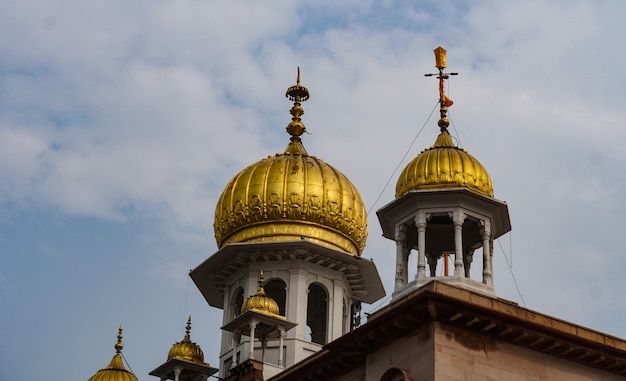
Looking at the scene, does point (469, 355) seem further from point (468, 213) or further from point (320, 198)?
point (320, 198)

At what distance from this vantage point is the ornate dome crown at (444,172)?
102ft

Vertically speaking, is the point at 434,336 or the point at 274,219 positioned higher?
the point at 274,219

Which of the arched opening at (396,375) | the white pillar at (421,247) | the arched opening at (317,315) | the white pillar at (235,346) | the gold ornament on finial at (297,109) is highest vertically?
the gold ornament on finial at (297,109)

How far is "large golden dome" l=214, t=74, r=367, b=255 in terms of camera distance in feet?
136

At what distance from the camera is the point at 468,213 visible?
30.9 metres

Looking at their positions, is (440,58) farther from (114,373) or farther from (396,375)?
(114,373)

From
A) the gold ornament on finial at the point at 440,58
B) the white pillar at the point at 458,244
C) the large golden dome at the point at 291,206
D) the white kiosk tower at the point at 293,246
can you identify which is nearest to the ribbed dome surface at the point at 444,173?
the white pillar at the point at 458,244

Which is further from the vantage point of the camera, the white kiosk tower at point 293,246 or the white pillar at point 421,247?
the white kiosk tower at point 293,246

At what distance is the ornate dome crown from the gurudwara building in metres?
0.04

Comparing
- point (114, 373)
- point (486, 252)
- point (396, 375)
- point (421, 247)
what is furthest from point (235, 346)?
point (396, 375)

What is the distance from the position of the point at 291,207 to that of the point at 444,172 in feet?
37.0

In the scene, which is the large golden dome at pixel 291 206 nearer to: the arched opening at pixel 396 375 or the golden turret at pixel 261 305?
the golden turret at pixel 261 305

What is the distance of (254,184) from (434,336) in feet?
61.2

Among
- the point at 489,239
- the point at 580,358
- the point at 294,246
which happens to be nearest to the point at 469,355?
the point at 580,358
